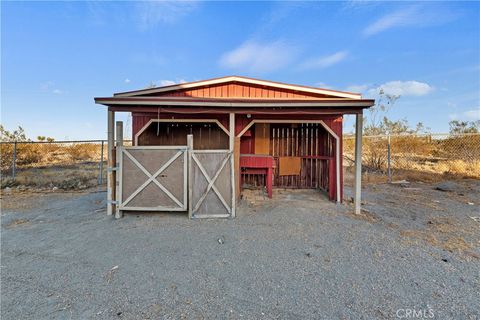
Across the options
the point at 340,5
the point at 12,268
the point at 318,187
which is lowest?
the point at 12,268

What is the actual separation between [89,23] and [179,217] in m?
7.85

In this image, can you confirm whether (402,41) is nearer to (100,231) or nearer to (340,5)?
(340,5)

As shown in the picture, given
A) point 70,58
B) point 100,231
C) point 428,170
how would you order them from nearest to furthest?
1. point 100,231
2. point 70,58
3. point 428,170

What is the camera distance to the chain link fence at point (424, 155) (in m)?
10.4

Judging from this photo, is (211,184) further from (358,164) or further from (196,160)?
(358,164)

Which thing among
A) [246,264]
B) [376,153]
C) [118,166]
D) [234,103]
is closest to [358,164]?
[234,103]

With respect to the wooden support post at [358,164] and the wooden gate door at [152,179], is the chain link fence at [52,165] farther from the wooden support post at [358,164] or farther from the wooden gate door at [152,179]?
the wooden support post at [358,164]

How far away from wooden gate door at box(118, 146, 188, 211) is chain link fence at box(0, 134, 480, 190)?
4687 millimetres

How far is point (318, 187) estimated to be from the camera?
7605mm

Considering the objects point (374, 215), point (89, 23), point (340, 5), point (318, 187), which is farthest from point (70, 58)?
point (374, 215)

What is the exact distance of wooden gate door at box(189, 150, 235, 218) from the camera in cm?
476

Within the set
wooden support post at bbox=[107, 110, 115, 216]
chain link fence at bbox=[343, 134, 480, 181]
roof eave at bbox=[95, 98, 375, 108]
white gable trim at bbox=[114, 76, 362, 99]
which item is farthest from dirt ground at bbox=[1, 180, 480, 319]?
chain link fence at bbox=[343, 134, 480, 181]

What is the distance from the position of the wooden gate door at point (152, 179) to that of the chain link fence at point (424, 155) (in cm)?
801

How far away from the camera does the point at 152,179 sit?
4793 millimetres
